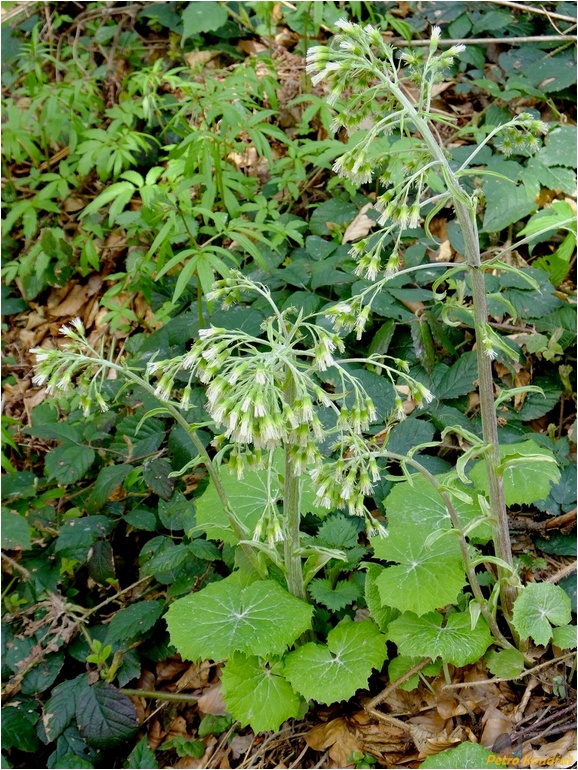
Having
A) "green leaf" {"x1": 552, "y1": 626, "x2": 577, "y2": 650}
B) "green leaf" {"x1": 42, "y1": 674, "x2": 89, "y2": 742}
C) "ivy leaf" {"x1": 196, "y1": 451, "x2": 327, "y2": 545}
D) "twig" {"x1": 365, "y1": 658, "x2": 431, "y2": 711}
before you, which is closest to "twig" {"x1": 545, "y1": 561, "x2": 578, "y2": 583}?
"green leaf" {"x1": 552, "y1": 626, "x2": 577, "y2": 650}

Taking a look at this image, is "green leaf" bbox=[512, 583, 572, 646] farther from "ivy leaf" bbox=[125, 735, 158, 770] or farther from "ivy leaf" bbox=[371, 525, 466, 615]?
"ivy leaf" bbox=[125, 735, 158, 770]

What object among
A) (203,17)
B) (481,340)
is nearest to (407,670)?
(481,340)

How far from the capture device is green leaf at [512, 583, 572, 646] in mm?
2109

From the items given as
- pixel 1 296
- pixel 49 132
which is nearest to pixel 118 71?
pixel 49 132

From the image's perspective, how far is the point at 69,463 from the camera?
3.21m

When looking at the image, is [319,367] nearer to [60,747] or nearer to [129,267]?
[60,747]

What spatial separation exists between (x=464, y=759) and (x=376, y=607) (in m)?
0.52

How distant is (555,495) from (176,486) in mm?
1722

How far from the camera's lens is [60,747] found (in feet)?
9.14

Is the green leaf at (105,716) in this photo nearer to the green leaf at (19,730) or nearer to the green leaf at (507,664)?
the green leaf at (19,730)

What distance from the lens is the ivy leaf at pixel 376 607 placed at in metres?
2.32

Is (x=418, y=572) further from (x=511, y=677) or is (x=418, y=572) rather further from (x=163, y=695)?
(x=163, y=695)

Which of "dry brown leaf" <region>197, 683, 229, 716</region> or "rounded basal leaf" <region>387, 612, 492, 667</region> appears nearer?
"rounded basal leaf" <region>387, 612, 492, 667</region>

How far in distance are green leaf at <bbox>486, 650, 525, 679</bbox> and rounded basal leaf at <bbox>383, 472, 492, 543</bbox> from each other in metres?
0.38
